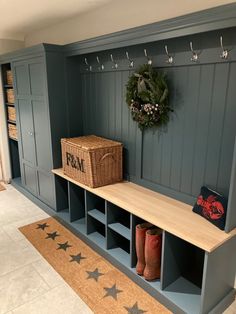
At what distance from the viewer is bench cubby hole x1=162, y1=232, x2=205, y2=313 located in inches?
73.8

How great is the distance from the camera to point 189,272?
84.4 inches

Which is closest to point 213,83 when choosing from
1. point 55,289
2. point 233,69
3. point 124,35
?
point 233,69

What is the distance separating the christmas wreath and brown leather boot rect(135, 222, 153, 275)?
86cm

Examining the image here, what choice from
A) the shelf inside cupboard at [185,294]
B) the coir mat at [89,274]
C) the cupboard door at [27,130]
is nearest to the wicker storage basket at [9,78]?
the cupboard door at [27,130]

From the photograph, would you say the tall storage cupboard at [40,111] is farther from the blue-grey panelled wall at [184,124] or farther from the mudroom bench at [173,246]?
the mudroom bench at [173,246]

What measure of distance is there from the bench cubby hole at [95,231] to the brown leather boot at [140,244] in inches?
20.5

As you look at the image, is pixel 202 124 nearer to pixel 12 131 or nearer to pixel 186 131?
pixel 186 131

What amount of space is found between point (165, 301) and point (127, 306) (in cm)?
28

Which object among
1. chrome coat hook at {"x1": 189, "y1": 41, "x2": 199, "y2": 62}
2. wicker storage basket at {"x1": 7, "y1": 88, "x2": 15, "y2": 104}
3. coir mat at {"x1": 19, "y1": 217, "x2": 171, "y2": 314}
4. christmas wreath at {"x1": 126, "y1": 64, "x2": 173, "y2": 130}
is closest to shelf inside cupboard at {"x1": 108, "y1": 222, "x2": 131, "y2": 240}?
coir mat at {"x1": 19, "y1": 217, "x2": 171, "y2": 314}

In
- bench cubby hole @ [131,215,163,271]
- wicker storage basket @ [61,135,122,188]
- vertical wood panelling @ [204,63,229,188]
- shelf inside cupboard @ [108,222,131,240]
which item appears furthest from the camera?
wicker storage basket @ [61,135,122,188]

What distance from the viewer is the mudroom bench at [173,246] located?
171cm

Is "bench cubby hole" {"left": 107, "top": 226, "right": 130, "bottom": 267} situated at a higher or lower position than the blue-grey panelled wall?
lower

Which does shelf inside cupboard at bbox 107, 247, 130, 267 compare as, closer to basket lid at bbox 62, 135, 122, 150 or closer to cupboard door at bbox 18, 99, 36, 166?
basket lid at bbox 62, 135, 122, 150

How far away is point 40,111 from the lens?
306 cm
